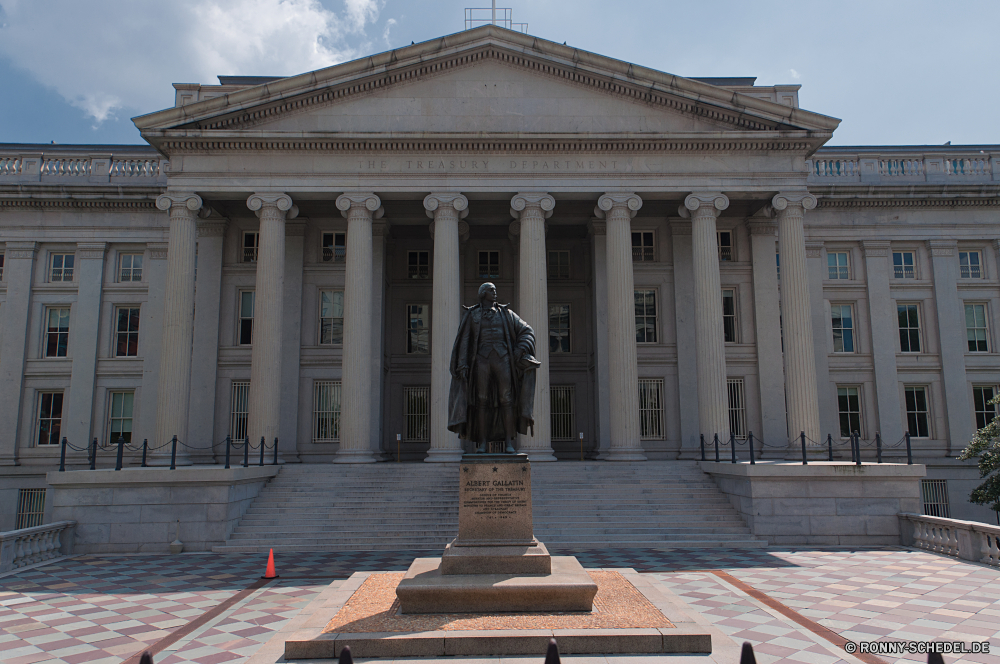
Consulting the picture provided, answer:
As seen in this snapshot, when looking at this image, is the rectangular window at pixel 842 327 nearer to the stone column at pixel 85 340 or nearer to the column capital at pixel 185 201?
the column capital at pixel 185 201

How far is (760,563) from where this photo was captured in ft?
48.5

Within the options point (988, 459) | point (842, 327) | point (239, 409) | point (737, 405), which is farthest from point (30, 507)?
point (842, 327)

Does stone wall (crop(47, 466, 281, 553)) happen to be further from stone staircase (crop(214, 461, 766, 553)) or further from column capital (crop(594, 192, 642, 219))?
column capital (crop(594, 192, 642, 219))

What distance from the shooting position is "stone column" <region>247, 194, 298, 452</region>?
23.7m

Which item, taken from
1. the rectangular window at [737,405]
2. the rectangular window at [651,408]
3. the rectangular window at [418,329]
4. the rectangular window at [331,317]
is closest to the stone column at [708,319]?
the rectangular window at [651,408]

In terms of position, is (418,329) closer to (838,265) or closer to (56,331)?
(56,331)

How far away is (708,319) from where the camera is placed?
24422mm

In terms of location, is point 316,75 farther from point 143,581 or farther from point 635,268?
point 143,581

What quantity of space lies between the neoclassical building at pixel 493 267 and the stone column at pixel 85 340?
97 millimetres

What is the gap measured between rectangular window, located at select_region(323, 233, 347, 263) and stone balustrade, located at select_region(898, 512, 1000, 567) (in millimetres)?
21964

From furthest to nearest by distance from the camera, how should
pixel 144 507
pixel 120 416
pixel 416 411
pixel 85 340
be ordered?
pixel 416 411
pixel 85 340
pixel 120 416
pixel 144 507

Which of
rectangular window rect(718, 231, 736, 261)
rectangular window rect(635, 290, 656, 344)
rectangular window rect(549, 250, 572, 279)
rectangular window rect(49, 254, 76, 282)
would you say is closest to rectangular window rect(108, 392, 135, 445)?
rectangular window rect(49, 254, 76, 282)

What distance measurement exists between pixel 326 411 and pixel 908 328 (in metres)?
25.3

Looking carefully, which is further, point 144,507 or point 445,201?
point 445,201
